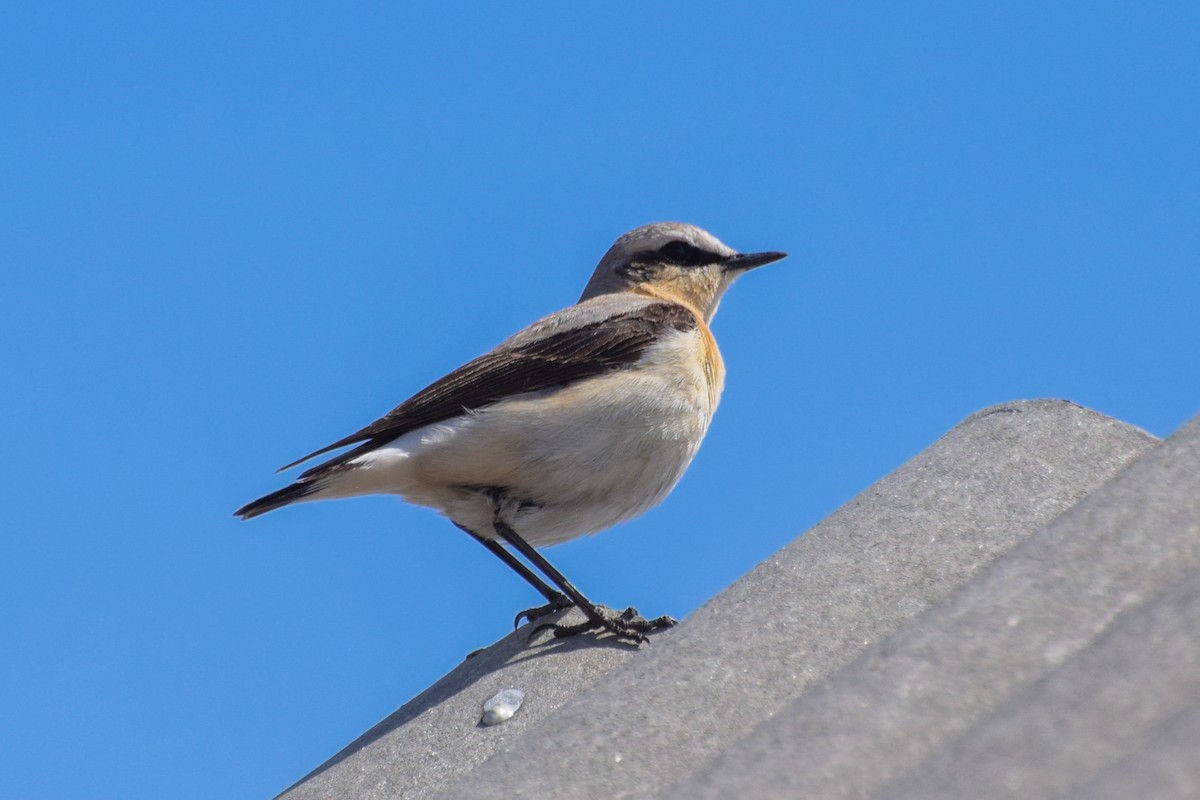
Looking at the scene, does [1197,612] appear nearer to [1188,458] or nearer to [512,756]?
[1188,458]

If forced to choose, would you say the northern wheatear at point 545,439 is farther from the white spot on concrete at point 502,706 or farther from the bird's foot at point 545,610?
the white spot on concrete at point 502,706

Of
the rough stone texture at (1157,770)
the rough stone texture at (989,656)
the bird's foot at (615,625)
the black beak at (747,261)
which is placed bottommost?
the rough stone texture at (1157,770)

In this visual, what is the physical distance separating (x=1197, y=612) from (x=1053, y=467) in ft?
6.71

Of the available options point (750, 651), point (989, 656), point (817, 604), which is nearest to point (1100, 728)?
point (989, 656)

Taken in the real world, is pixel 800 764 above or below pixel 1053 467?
below

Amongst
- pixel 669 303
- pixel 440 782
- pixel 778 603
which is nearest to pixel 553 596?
pixel 669 303

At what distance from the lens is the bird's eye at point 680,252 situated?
344 inches

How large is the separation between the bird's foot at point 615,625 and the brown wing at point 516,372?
129 centimetres

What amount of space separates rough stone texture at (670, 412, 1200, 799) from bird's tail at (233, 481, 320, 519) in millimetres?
4311

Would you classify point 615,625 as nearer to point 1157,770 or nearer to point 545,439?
point 545,439

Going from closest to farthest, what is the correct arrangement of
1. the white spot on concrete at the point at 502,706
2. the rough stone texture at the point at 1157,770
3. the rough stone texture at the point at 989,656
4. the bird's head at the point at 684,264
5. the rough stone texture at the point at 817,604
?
the rough stone texture at the point at 1157,770, the rough stone texture at the point at 989,656, the rough stone texture at the point at 817,604, the white spot on concrete at the point at 502,706, the bird's head at the point at 684,264

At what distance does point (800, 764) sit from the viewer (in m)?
2.38

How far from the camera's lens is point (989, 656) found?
98.0 inches

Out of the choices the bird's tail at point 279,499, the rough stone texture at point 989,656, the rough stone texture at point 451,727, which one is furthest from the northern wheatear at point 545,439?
the rough stone texture at point 989,656
